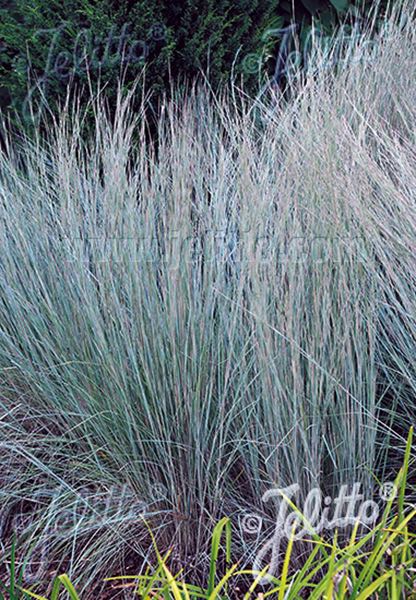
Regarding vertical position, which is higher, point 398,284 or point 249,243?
point 249,243

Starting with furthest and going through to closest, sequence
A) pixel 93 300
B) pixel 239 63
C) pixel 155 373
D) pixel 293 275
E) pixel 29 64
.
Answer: pixel 239 63
pixel 29 64
pixel 93 300
pixel 155 373
pixel 293 275

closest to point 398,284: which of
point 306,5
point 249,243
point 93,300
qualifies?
point 249,243

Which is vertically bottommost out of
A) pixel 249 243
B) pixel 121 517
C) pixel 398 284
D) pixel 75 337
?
pixel 121 517

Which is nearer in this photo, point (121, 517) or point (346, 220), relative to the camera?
point (121, 517)

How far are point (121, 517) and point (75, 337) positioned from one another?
537mm

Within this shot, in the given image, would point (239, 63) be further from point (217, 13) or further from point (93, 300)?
point (93, 300)

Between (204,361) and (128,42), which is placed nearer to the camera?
(204,361)

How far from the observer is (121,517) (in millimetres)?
1851

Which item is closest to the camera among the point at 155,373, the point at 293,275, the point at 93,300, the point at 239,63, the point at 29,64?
the point at 293,275

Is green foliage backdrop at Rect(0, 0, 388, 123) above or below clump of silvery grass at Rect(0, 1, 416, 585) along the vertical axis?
above

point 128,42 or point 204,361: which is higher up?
point 128,42

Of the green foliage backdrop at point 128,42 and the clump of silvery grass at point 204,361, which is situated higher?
the green foliage backdrop at point 128,42

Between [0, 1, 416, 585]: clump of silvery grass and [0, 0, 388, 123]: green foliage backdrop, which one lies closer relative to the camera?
[0, 1, 416, 585]: clump of silvery grass

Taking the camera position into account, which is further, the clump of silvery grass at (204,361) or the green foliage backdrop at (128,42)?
the green foliage backdrop at (128,42)
